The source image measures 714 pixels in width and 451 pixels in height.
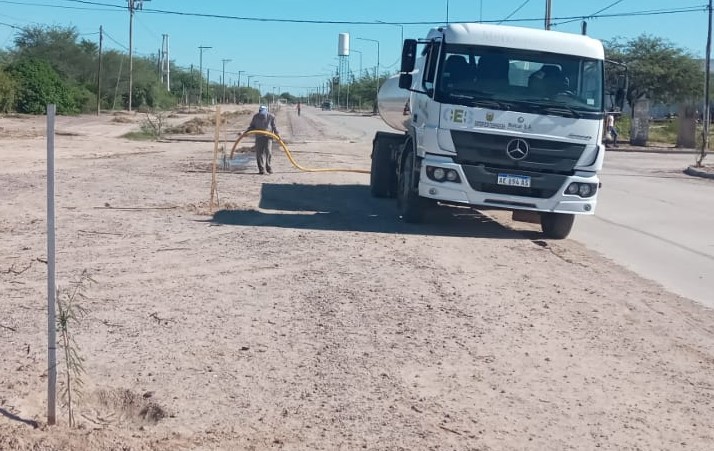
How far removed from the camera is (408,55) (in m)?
13.3

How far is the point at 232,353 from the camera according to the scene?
21.6 feet

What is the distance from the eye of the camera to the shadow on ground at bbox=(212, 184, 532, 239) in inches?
523

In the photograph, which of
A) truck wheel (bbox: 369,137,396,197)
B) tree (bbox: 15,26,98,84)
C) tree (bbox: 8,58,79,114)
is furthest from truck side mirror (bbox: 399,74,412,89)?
tree (bbox: 15,26,98,84)

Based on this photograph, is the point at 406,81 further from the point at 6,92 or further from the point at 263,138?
the point at 6,92

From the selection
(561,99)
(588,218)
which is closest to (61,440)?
(561,99)

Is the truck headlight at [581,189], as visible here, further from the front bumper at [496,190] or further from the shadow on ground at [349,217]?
the shadow on ground at [349,217]

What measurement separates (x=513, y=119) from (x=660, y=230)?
4.06 meters

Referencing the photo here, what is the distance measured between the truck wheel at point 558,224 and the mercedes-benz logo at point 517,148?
1.28 m

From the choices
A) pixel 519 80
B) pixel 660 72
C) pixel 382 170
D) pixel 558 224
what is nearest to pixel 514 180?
pixel 558 224

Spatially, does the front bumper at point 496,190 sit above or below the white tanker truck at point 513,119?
below

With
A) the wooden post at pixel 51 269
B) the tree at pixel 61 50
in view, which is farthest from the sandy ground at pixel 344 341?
the tree at pixel 61 50

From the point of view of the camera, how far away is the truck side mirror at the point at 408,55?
13.2 metres

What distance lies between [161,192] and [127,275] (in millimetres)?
8030

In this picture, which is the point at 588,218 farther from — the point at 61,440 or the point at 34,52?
the point at 34,52
